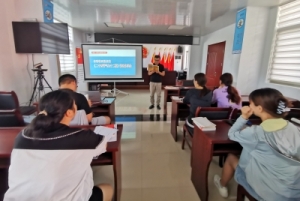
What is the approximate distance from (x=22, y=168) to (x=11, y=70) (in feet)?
8.99

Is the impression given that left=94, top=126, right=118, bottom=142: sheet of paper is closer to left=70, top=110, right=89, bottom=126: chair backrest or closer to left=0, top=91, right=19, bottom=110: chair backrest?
left=70, top=110, right=89, bottom=126: chair backrest

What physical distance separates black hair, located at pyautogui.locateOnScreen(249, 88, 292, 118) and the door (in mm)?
4784

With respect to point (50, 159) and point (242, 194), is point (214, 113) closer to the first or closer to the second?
point (242, 194)

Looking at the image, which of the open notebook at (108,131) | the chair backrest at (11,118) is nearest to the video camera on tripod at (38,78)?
the chair backrest at (11,118)

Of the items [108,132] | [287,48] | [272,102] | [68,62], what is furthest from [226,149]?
[68,62]

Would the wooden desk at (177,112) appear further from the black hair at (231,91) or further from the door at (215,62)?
the door at (215,62)

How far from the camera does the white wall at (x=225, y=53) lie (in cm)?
436

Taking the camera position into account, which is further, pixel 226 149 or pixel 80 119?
pixel 80 119

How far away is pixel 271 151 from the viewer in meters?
1.06

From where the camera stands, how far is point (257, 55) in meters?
3.58

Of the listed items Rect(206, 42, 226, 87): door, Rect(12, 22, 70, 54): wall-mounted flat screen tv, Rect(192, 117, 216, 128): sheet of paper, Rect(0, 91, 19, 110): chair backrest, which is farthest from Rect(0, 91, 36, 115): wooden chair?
Rect(206, 42, 226, 87): door

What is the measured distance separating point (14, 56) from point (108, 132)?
101 inches

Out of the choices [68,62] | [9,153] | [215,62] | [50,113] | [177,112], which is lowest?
[177,112]

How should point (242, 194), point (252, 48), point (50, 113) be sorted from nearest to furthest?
1. point (50, 113)
2. point (242, 194)
3. point (252, 48)
